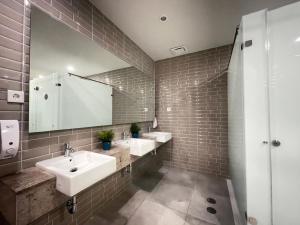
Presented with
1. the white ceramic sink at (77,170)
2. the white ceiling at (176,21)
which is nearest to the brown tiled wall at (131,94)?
the white ceiling at (176,21)

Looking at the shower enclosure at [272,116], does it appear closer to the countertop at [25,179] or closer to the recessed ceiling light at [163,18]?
the recessed ceiling light at [163,18]

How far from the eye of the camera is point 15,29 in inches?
41.9

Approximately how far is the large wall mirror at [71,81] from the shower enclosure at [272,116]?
1706 millimetres

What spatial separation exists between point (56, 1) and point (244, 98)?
2057 millimetres

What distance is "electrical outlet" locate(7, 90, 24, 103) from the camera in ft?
3.35

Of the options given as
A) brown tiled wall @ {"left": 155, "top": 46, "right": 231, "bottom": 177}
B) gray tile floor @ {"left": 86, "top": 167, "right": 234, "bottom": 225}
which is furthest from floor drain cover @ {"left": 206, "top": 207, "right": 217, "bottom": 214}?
brown tiled wall @ {"left": 155, "top": 46, "right": 231, "bottom": 177}

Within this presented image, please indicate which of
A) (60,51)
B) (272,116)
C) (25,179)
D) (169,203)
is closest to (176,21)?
(60,51)

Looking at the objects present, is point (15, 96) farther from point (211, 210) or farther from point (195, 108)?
point (195, 108)

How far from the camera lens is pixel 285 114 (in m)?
→ 1.12

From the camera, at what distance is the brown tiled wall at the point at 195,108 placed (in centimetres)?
272

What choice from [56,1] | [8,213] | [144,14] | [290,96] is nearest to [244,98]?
[290,96]

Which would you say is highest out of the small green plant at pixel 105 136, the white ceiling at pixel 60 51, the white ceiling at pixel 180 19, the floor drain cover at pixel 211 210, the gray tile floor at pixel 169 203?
the white ceiling at pixel 180 19

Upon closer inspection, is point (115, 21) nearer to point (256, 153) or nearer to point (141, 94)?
point (141, 94)

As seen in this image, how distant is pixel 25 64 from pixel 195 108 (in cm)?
279
